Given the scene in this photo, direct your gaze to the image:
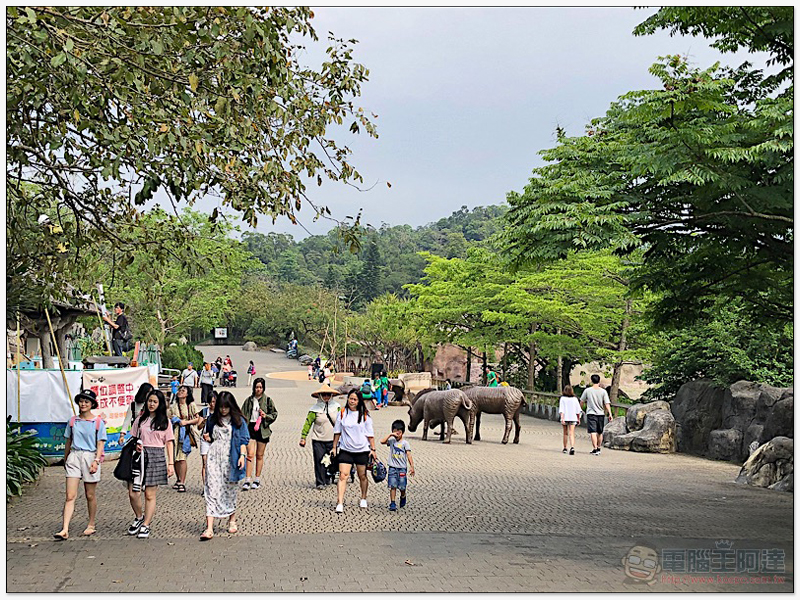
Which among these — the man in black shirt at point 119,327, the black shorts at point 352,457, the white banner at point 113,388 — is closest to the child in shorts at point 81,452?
the black shorts at point 352,457

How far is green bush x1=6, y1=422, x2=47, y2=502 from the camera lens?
1186cm

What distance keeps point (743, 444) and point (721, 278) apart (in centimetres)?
773

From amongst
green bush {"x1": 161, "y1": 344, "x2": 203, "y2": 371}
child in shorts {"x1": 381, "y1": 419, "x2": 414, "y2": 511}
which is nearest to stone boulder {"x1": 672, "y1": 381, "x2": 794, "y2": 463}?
child in shorts {"x1": 381, "y1": 419, "x2": 414, "y2": 511}

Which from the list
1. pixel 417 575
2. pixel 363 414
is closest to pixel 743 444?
pixel 363 414

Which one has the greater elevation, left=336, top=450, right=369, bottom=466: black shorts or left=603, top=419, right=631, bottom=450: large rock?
left=336, top=450, right=369, bottom=466: black shorts

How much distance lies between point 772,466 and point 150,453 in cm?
1065

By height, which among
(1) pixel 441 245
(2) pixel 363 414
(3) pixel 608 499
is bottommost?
(3) pixel 608 499

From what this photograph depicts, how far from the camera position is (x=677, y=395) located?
68.1ft

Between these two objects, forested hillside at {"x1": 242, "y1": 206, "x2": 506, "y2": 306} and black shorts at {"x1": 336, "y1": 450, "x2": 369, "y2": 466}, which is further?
forested hillside at {"x1": 242, "y1": 206, "x2": 506, "y2": 306}

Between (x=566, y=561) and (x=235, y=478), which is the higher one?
(x=235, y=478)

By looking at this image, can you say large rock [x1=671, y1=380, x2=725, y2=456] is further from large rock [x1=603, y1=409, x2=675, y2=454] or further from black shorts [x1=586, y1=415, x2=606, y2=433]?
black shorts [x1=586, y1=415, x2=606, y2=433]

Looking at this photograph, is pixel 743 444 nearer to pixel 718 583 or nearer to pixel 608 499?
pixel 608 499

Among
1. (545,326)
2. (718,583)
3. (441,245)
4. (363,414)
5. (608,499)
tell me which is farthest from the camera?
(441,245)

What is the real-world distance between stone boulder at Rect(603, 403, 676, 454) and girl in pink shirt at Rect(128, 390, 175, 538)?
13.1m
